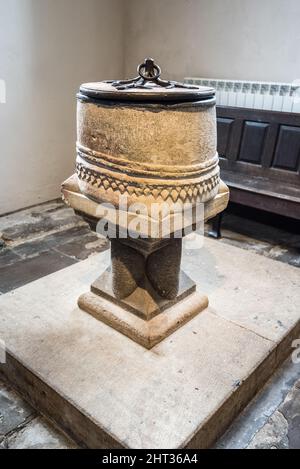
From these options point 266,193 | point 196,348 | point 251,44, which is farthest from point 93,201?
point 251,44

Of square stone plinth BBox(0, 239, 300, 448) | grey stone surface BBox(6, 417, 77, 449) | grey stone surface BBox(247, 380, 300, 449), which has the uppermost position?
square stone plinth BBox(0, 239, 300, 448)

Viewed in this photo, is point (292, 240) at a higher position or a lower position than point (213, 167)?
lower

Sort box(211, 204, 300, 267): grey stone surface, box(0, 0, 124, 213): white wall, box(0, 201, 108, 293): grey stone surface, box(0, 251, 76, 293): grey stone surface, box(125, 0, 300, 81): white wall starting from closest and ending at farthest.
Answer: box(0, 251, 76, 293): grey stone surface < box(0, 201, 108, 293): grey stone surface < box(211, 204, 300, 267): grey stone surface < box(125, 0, 300, 81): white wall < box(0, 0, 124, 213): white wall

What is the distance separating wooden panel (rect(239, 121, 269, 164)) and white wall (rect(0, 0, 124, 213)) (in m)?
2.03

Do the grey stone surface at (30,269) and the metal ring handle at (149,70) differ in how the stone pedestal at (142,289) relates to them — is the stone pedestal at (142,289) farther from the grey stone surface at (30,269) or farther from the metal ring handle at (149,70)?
the grey stone surface at (30,269)

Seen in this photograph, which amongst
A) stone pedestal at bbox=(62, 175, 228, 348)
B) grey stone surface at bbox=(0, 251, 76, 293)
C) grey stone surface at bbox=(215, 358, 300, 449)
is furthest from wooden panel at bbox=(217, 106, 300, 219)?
grey stone surface at bbox=(0, 251, 76, 293)

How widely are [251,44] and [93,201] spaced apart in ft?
9.74

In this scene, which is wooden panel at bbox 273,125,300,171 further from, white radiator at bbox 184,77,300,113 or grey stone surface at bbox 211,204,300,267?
grey stone surface at bbox 211,204,300,267

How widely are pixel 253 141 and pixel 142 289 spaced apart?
232 centimetres

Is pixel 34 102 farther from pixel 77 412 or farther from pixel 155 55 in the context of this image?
pixel 77 412

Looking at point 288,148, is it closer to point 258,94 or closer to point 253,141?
point 253,141

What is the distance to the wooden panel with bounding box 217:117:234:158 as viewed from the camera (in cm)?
398

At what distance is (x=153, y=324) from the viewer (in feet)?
6.91

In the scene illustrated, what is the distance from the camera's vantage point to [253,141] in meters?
3.86
